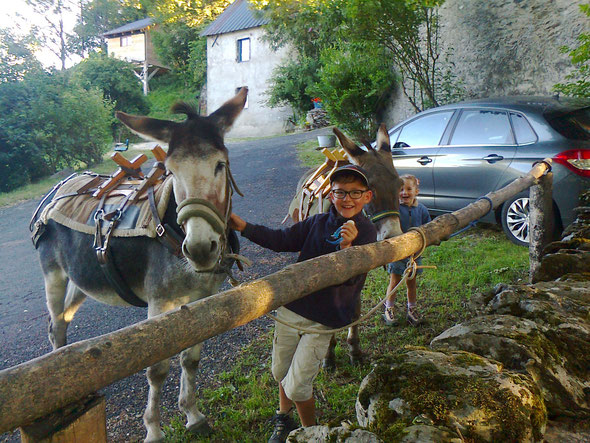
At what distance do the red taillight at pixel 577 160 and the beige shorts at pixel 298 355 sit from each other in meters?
4.10

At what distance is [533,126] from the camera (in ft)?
17.0

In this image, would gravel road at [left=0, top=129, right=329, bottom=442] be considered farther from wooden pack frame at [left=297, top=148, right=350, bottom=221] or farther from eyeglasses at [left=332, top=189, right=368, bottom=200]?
eyeglasses at [left=332, top=189, right=368, bottom=200]

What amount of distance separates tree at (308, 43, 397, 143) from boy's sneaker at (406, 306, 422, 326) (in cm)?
905

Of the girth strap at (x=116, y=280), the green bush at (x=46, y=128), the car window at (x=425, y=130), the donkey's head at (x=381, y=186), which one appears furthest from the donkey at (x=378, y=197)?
the green bush at (x=46, y=128)

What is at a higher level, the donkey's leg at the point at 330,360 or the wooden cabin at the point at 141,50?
the wooden cabin at the point at 141,50

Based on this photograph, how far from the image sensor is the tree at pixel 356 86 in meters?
12.7

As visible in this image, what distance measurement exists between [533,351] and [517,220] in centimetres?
439

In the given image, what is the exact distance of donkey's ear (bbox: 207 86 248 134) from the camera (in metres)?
2.52

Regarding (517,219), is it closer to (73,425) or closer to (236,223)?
(236,223)

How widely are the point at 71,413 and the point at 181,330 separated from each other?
0.31 m

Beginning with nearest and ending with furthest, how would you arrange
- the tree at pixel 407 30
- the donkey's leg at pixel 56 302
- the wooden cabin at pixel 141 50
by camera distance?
the donkey's leg at pixel 56 302 < the tree at pixel 407 30 < the wooden cabin at pixel 141 50

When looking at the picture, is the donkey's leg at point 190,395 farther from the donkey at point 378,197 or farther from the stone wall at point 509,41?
the stone wall at point 509,41

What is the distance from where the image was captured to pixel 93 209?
3.12 m

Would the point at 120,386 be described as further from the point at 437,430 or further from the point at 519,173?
the point at 519,173
